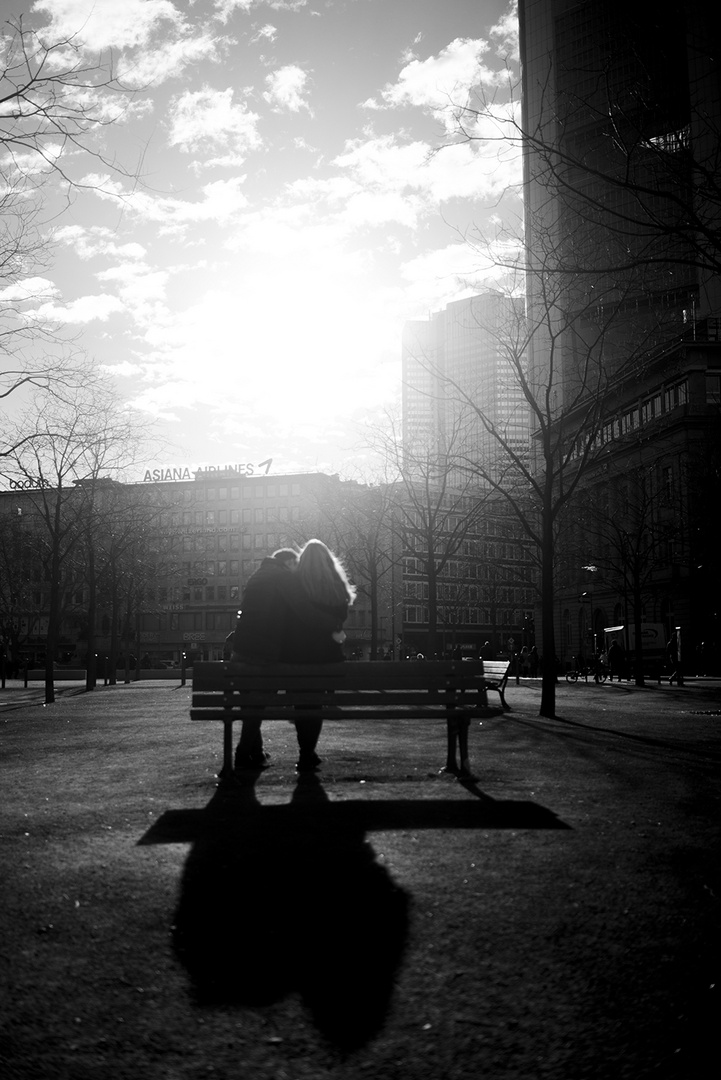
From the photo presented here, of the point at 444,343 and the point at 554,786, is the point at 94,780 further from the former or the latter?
the point at 444,343

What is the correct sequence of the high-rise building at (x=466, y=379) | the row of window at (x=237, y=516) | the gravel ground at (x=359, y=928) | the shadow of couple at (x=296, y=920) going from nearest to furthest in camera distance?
the gravel ground at (x=359, y=928)
the shadow of couple at (x=296, y=920)
the high-rise building at (x=466, y=379)
the row of window at (x=237, y=516)

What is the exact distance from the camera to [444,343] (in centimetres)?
2639

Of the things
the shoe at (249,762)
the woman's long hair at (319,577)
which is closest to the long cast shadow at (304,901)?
the shoe at (249,762)

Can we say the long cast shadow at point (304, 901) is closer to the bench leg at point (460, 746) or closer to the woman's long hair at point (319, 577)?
the bench leg at point (460, 746)

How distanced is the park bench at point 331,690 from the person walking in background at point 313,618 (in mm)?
522

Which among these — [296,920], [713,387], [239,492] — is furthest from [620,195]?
[239,492]

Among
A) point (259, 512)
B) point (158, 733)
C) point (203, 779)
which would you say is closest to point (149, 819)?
point (203, 779)

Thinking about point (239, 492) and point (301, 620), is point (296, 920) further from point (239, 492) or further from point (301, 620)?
point (239, 492)

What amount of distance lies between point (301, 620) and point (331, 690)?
2.91 ft

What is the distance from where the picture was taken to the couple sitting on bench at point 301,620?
8727 mm

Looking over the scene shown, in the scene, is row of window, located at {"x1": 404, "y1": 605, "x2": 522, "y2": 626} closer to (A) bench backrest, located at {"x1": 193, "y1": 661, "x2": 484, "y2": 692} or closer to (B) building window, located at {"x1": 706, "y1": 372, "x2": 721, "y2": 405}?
(B) building window, located at {"x1": 706, "y1": 372, "x2": 721, "y2": 405}

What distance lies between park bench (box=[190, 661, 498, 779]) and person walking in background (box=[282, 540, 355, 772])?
522 millimetres

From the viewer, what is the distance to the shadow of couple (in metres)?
3.28

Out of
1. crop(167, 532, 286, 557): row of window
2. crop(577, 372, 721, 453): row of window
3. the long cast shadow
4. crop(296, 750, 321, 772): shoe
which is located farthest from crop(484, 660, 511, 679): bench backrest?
crop(167, 532, 286, 557): row of window
